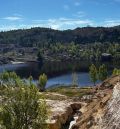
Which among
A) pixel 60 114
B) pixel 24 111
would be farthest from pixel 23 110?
pixel 60 114

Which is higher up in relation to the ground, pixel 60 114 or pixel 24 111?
pixel 24 111

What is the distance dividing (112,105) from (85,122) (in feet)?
27.5

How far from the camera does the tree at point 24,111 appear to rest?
47.6 metres

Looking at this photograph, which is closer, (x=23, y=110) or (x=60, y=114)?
(x=23, y=110)

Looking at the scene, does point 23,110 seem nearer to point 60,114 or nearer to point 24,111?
point 24,111

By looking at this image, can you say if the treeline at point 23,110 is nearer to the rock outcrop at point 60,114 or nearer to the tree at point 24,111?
the tree at point 24,111

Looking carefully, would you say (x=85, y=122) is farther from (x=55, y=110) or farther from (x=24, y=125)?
(x=55, y=110)

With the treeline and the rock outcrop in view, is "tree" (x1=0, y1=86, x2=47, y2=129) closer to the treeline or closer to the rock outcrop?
the treeline

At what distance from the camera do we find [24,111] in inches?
1897

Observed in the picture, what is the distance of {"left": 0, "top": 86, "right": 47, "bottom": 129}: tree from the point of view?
156 feet

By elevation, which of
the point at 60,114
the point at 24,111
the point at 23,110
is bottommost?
the point at 60,114

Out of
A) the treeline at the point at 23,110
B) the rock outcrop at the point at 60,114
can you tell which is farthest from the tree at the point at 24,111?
the rock outcrop at the point at 60,114

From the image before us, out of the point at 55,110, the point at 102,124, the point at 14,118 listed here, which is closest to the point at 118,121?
the point at 102,124

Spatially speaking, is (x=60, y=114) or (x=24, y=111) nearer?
(x=24, y=111)
